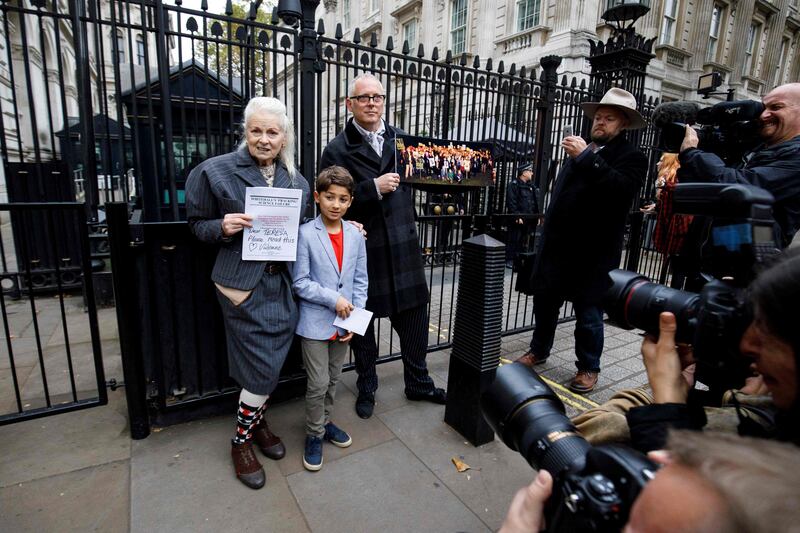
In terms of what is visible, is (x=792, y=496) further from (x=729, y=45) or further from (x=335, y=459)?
(x=729, y=45)

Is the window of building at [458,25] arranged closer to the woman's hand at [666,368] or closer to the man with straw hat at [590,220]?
the man with straw hat at [590,220]

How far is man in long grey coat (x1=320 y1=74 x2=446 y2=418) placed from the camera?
2.82 m

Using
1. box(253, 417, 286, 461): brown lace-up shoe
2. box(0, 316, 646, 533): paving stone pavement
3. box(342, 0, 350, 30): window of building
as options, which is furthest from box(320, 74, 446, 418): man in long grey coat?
box(342, 0, 350, 30): window of building

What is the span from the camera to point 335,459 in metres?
2.61

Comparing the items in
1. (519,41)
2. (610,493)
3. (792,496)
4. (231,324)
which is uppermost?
(519,41)

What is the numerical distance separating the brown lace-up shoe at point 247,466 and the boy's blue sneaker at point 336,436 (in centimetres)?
45

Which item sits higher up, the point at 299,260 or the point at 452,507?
the point at 299,260

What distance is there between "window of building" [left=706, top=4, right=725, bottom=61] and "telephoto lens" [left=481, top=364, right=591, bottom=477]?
2121cm

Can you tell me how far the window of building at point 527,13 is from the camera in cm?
1453

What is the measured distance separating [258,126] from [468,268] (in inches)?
58.0

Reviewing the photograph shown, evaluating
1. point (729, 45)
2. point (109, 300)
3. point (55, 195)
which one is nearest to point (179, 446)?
point (109, 300)

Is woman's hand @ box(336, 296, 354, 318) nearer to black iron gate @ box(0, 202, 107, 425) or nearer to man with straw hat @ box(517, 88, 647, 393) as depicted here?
black iron gate @ box(0, 202, 107, 425)

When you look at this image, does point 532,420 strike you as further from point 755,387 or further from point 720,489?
point 755,387

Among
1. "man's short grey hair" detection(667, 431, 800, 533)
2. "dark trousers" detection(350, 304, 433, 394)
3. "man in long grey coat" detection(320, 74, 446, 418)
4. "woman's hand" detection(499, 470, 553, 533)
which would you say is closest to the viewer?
"man's short grey hair" detection(667, 431, 800, 533)
